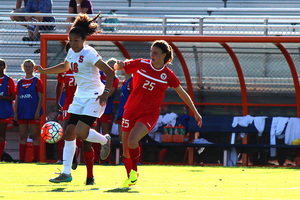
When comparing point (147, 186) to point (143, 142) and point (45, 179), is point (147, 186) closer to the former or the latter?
point (45, 179)

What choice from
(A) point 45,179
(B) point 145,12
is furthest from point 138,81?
(B) point 145,12

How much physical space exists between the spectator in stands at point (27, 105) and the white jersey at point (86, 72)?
16.2ft

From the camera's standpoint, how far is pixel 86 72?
6.76m

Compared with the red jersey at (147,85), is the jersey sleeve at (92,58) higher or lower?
higher

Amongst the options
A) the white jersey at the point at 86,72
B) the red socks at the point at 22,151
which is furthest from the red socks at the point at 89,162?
the red socks at the point at 22,151

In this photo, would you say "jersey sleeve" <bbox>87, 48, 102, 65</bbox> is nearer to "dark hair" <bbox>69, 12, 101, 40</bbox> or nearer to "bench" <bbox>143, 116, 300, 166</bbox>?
"dark hair" <bbox>69, 12, 101, 40</bbox>

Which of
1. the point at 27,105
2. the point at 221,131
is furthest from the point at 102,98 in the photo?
the point at 221,131

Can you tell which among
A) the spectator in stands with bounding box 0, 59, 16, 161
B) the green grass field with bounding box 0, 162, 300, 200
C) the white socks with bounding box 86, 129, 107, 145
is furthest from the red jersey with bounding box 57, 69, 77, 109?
the white socks with bounding box 86, 129, 107, 145

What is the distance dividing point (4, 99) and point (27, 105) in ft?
1.53

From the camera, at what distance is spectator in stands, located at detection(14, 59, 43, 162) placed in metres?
11.6

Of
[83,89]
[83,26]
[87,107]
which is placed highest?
[83,26]

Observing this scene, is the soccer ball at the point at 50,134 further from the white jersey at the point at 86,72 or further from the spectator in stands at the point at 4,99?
the white jersey at the point at 86,72

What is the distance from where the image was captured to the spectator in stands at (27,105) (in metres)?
11.6

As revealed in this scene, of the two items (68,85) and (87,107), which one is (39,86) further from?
(87,107)
